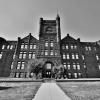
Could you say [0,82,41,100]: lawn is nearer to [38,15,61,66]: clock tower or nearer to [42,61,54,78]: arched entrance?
[42,61,54,78]: arched entrance

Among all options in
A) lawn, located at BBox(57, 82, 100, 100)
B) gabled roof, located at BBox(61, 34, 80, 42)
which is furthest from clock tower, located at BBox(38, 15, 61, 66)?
lawn, located at BBox(57, 82, 100, 100)

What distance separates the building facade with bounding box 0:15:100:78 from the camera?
32953 millimetres

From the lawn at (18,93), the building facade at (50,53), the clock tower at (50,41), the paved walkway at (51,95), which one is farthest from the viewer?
the clock tower at (50,41)

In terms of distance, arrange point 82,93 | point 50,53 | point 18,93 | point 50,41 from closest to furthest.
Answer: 1. point 82,93
2. point 18,93
3. point 50,53
4. point 50,41

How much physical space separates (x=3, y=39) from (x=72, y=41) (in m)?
28.7

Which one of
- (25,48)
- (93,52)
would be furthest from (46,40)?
(93,52)

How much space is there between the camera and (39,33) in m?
37.0

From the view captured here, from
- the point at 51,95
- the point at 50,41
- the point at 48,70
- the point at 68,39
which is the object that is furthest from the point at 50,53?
the point at 51,95

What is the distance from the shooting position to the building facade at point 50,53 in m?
33.0

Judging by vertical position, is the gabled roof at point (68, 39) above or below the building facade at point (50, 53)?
above

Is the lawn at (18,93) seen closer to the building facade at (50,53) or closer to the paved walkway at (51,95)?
the paved walkway at (51,95)

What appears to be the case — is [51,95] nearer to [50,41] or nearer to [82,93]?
[82,93]

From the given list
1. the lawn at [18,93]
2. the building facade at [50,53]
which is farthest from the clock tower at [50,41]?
the lawn at [18,93]

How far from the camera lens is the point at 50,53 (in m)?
34.5
